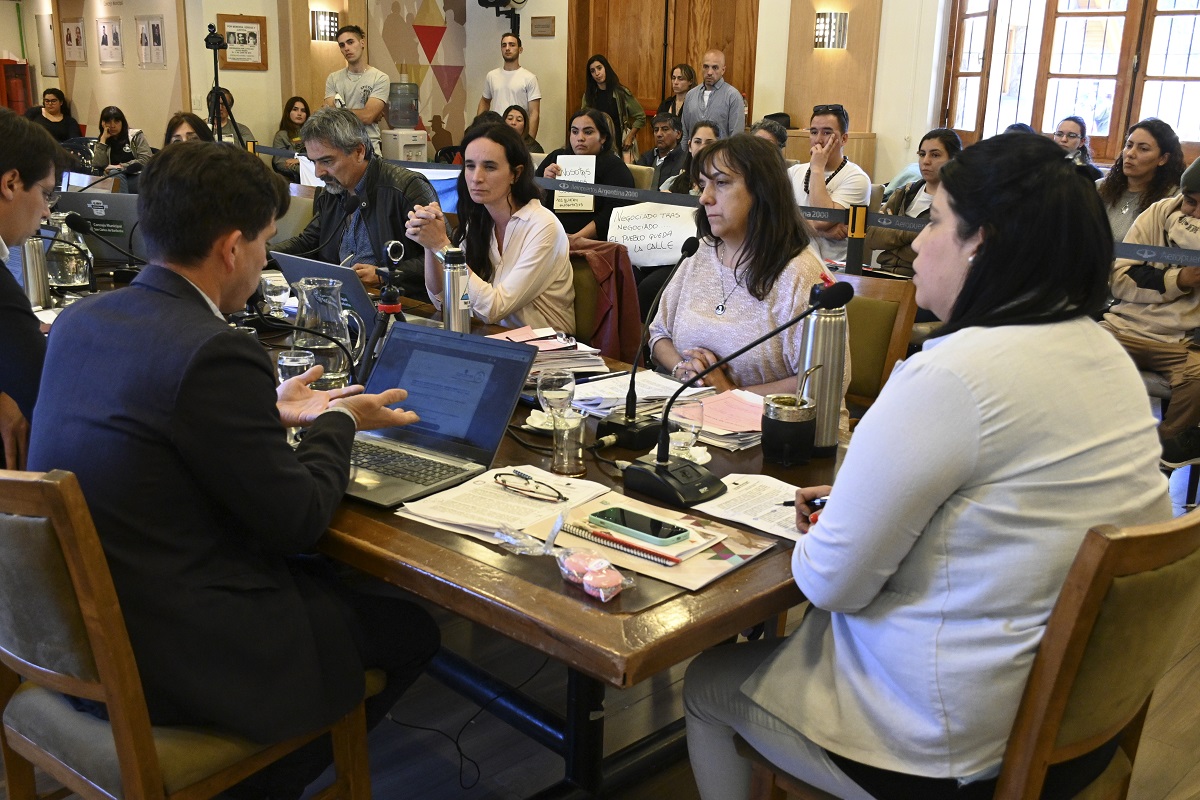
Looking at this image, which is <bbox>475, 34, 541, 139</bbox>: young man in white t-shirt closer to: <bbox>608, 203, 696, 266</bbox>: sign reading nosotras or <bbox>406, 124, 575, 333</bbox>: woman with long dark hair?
<bbox>608, 203, 696, 266</bbox>: sign reading nosotras

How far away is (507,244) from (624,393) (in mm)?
1103

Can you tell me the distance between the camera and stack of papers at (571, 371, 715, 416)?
2008 mm

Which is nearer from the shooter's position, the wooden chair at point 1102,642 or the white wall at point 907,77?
the wooden chair at point 1102,642

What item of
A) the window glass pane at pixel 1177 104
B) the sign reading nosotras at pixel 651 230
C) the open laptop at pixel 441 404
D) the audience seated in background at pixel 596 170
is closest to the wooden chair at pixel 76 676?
Answer: the open laptop at pixel 441 404

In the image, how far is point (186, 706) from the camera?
4.59 ft

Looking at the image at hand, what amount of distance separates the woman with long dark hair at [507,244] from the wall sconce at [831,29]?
5.70 meters

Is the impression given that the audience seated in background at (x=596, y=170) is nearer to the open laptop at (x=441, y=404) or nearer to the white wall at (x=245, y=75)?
the open laptop at (x=441, y=404)

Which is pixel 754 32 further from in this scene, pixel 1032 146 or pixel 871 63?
pixel 1032 146

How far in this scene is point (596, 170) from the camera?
540 cm

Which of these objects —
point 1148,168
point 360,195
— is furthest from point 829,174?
point 360,195

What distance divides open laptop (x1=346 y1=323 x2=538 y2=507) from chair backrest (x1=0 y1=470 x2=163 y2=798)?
0.42 m

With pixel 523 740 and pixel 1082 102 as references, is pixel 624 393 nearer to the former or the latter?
pixel 523 740

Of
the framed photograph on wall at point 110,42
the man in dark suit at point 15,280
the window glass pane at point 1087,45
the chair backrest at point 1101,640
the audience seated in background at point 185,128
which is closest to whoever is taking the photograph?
the chair backrest at point 1101,640

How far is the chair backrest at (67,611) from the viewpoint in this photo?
1.23m
